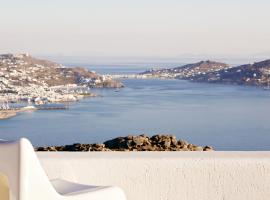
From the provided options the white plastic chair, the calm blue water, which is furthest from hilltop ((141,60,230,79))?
the white plastic chair

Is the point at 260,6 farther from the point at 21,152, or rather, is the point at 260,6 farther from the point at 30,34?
the point at 21,152

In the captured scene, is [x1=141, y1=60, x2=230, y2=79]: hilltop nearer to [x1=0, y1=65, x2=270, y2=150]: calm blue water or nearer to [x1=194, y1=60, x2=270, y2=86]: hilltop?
[x1=194, y1=60, x2=270, y2=86]: hilltop

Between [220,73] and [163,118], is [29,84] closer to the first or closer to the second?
[163,118]

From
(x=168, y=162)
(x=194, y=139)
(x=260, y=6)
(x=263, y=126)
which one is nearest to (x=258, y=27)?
(x=260, y=6)

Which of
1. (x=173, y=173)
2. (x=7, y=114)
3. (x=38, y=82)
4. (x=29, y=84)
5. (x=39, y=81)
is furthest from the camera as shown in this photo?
(x=39, y=81)

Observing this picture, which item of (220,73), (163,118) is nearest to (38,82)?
(163,118)

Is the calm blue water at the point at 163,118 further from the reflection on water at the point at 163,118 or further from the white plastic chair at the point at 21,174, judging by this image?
the white plastic chair at the point at 21,174
